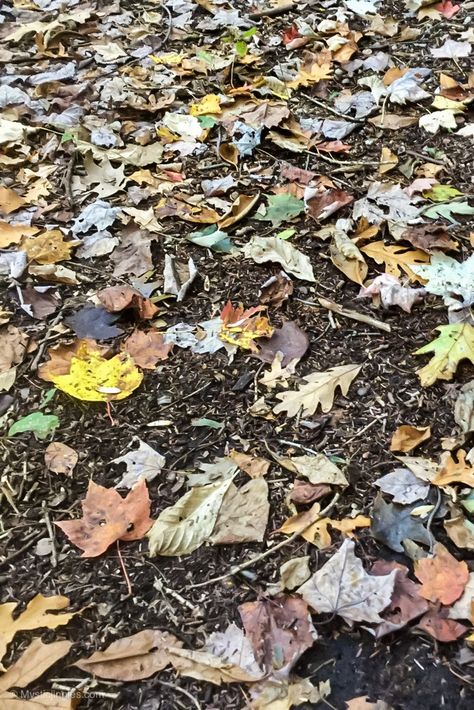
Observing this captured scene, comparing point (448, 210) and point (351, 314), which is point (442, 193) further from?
point (351, 314)

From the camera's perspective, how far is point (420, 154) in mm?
2807

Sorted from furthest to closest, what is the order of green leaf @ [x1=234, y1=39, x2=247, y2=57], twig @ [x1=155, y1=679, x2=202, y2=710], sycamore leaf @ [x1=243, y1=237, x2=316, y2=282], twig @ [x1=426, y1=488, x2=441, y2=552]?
1. green leaf @ [x1=234, y1=39, x2=247, y2=57]
2. sycamore leaf @ [x1=243, y1=237, x2=316, y2=282]
3. twig @ [x1=426, y1=488, x2=441, y2=552]
4. twig @ [x1=155, y1=679, x2=202, y2=710]

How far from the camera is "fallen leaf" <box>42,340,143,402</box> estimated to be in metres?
2.01

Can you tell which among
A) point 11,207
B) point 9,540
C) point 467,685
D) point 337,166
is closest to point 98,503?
point 9,540

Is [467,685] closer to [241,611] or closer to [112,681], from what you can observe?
[241,611]

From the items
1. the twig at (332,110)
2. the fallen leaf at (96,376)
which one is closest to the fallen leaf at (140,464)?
the fallen leaf at (96,376)

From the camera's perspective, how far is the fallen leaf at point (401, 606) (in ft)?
4.85

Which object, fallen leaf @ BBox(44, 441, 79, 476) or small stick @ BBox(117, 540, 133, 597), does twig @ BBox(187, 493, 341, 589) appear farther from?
fallen leaf @ BBox(44, 441, 79, 476)

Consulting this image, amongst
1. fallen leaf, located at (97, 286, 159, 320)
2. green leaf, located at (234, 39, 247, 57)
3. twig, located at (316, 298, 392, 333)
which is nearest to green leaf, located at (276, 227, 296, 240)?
twig, located at (316, 298, 392, 333)

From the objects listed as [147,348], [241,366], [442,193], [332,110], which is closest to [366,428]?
[241,366]

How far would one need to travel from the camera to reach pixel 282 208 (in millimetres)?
2605

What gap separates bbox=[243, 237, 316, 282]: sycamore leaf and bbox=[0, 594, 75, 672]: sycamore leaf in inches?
51.8

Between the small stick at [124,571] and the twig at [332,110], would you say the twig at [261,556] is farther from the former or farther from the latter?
the twig at [332,110]

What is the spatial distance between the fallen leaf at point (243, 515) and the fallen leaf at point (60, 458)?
44 centimetres
